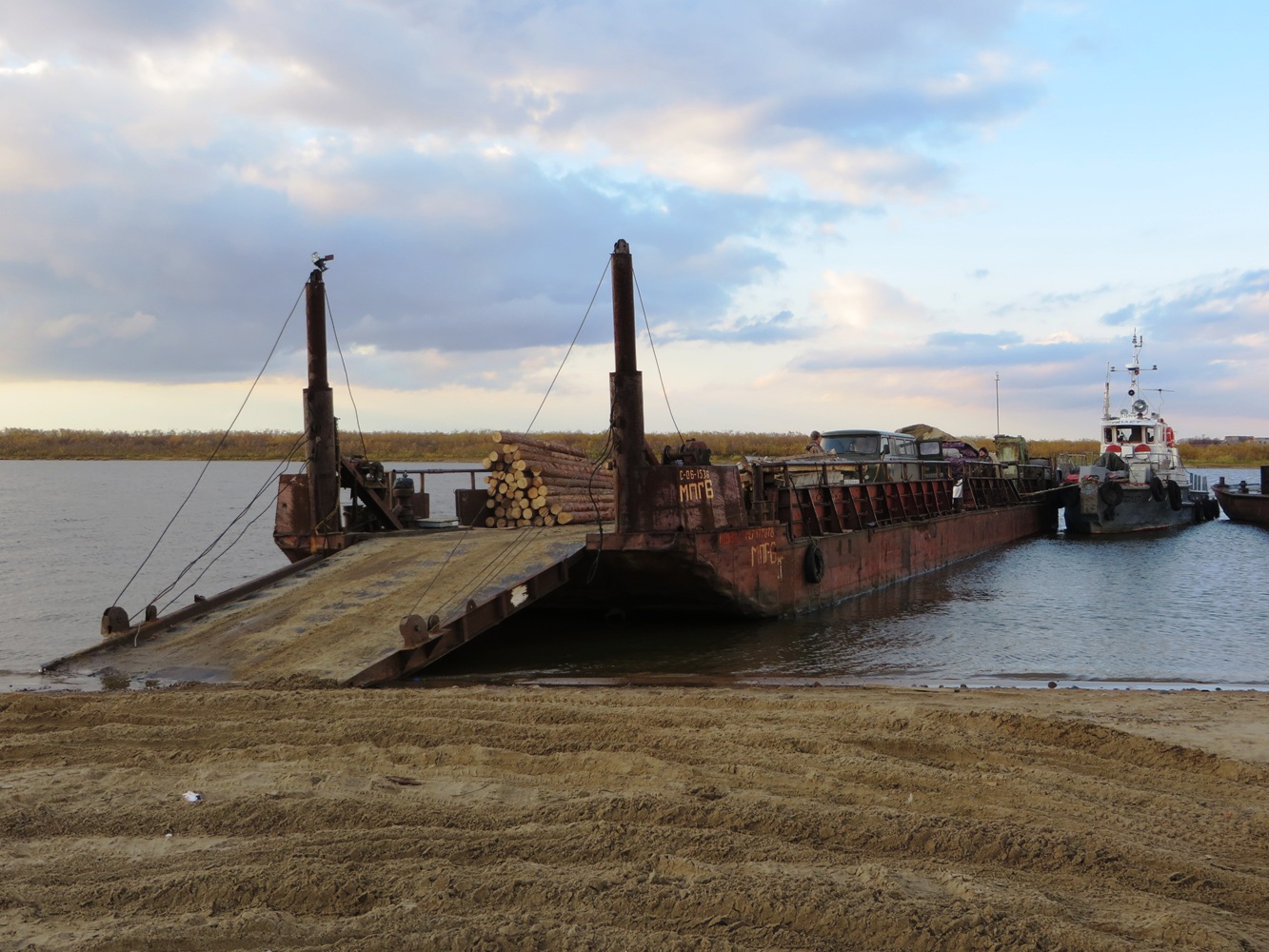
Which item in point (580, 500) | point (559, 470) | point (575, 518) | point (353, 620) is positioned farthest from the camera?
point (580, 500)

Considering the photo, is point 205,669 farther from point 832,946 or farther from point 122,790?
point 832,946

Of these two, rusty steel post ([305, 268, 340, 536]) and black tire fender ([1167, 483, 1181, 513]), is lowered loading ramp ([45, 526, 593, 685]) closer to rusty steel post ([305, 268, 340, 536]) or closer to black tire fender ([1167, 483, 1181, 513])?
rusty steel post ([305, 268, 340, 536])

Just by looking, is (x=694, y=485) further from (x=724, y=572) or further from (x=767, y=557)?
(x=767, y=557)

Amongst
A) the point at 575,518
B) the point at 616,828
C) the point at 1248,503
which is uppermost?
the point at 575,518

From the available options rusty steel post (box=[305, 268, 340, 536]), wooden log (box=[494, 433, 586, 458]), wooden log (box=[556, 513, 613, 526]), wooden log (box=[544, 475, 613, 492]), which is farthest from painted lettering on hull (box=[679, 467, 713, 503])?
rusty steel post (box=[305, 268, 340, 536])

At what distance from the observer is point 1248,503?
131 ft

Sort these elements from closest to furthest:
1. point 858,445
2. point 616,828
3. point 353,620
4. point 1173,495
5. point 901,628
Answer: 1. point 616,828
2. point 353,620
3. point 901,628
4. point 858,445
5. point 1173,495

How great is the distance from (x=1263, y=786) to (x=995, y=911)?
3.40m

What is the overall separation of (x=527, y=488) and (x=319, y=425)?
349cm

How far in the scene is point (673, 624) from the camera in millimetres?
14906

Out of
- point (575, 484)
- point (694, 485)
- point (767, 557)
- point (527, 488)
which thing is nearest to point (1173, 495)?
point (767, 557)

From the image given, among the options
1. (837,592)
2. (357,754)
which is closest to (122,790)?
(357,754)

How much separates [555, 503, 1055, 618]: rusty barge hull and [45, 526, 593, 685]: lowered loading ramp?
30.1 inches

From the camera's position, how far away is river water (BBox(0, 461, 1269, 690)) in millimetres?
11953
